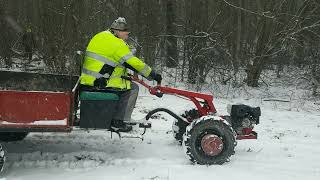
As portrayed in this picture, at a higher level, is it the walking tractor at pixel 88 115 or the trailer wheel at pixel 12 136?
the walking tractor at pixel 88 115

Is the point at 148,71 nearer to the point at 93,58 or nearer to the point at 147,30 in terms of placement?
the point at 93,58

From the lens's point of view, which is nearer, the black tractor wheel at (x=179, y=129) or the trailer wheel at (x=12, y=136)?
the trailer wheel at (x=12, y=136)

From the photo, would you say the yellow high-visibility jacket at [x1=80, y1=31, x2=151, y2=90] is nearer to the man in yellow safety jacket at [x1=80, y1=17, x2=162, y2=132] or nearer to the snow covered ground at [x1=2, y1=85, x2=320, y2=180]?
the man in yellow safety jacket at [x1=80, y1=17, x2=162, y2=132]

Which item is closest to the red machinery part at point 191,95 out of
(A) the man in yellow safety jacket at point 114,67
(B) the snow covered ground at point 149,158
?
(A) the man in yellow safety jacket at point 114,67

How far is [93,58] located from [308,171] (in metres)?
3.48

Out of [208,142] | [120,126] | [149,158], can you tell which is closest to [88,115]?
[120,126]

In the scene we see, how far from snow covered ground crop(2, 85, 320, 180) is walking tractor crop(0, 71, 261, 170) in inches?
11.5

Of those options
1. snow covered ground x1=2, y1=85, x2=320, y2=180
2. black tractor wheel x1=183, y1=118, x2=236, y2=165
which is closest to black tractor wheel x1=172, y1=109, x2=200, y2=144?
snow covered ground x1=2, y1=85, x2=320, y2=180

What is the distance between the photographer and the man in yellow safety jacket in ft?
22.7

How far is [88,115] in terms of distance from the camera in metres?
6.76

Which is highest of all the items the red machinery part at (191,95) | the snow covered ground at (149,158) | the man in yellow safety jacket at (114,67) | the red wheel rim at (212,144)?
the man in yellow safety jacket at (114,67)

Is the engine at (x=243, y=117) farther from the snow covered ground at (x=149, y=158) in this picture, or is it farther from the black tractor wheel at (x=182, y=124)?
the black tractor wheel at (x=182, y=124)

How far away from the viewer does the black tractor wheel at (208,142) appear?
6910 millimetres

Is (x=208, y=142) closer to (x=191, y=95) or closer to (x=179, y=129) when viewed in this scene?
(x=191, y=95)
